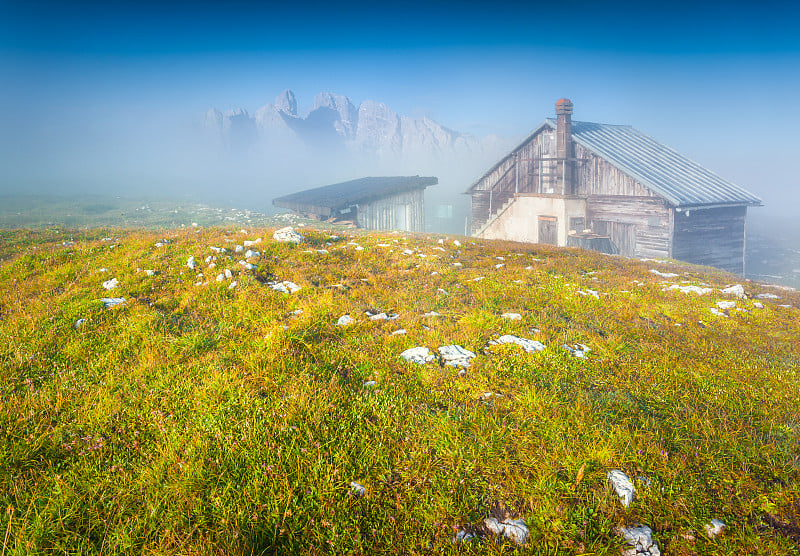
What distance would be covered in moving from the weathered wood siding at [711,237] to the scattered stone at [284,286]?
2386 centimetres

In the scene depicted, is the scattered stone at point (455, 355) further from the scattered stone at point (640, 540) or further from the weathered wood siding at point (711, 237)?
the weathered wood siding at point (711, 237)

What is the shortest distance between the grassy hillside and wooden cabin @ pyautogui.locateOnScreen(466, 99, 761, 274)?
19.0 m

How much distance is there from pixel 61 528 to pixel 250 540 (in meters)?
1.37

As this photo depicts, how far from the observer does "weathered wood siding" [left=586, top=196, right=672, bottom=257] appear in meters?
23.1

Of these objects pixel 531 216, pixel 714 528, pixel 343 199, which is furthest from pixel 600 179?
pixel 714 528

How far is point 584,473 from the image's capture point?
3.17 metres

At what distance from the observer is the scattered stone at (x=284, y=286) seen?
741 centimetres

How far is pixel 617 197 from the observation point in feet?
82.9

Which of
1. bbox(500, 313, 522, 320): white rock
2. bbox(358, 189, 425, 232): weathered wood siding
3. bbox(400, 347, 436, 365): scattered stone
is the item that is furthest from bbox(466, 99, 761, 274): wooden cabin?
bbox(400, 347, 436, 365): scattered stone

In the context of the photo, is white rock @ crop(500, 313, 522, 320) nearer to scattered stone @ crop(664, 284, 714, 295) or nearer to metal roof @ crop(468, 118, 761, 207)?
scattered stone @ crop(664, 284, 714, 295)

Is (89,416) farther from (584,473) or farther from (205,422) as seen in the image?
(584,473)

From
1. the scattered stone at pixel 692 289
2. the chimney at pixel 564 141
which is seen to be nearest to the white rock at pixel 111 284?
the scattered stone at pixel 692 289

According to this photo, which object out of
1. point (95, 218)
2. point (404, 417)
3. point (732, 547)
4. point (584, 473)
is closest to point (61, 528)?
point (404, 417)

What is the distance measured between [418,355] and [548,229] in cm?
2651
